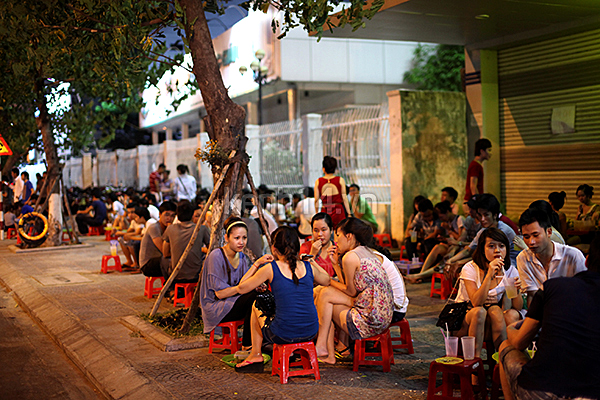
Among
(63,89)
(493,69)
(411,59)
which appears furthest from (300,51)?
(493,69)

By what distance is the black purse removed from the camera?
5.09 metres

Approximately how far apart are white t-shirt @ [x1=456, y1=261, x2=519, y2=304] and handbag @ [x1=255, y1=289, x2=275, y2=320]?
62.4 inches

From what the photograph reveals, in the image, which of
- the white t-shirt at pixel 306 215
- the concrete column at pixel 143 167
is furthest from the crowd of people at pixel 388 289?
the concrete column at pixel 143 167

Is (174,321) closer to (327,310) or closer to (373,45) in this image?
(327,310)

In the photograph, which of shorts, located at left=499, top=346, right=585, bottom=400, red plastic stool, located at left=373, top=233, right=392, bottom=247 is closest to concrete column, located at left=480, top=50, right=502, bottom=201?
red plastic stool, located at left=373, top=233, right=392, bottom=247

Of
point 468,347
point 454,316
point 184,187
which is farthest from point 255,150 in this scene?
point 468,347

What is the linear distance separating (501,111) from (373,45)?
13211 millimetres

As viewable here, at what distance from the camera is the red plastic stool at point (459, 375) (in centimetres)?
434

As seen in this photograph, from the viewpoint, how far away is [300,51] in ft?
79.9

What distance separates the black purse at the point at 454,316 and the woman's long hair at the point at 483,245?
1.21 ft

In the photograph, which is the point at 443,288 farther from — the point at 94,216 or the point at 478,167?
the point at 94,216

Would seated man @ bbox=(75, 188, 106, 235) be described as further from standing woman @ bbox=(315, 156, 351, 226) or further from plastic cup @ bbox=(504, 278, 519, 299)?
plastic cup @ bbox=(504, 278, 519, 299)

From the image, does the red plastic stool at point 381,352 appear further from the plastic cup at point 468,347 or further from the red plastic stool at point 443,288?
the red plastic stool at point 443,288

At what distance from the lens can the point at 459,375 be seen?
14.4 ft
